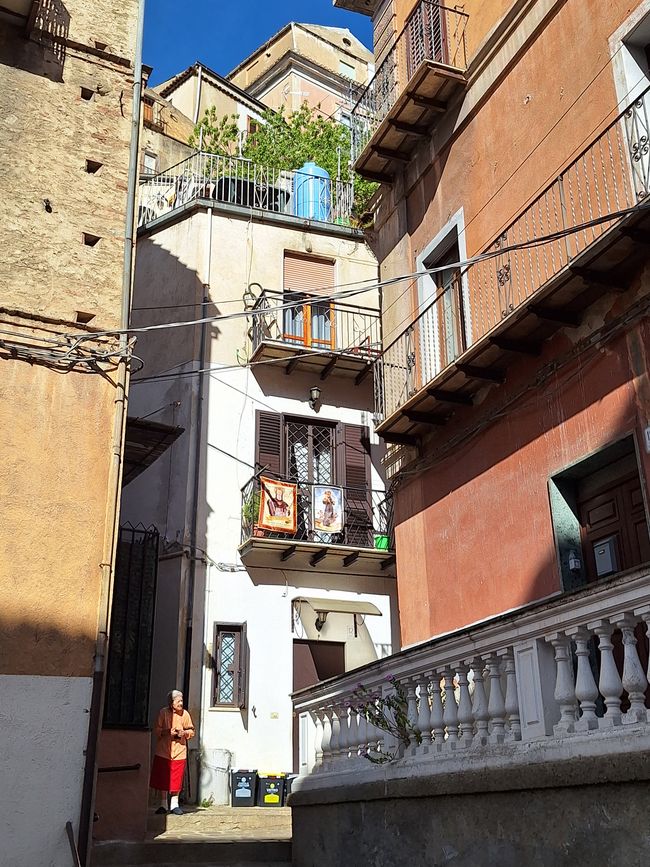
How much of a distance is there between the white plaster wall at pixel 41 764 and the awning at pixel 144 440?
4733 mm

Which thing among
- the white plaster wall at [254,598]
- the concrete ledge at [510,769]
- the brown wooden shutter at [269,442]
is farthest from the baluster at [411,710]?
the brown wooden shutter at [269,442]

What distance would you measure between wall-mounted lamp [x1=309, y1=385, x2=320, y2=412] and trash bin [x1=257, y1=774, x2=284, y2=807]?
7058 mm

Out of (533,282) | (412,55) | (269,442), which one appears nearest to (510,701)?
(533,282)

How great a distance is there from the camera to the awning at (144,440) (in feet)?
43.7

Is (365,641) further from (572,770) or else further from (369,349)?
(572,770)

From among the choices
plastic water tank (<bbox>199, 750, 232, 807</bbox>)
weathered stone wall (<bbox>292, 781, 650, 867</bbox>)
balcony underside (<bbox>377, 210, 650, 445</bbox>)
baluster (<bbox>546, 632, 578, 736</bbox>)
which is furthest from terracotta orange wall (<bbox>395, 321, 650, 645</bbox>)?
plastic water tank (<bbox>199, 750, 232, 807</bbox>)

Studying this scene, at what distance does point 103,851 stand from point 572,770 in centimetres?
566

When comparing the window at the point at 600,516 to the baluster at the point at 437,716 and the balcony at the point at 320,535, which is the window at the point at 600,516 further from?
the balcony at the point at 320,535

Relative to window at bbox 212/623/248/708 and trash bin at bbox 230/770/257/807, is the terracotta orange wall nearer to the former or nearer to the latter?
trash bin at bbox 230/770/257/807

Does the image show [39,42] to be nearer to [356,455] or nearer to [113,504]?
[113,504]

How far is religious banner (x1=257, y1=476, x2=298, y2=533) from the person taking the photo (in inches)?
670

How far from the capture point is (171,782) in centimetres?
1197

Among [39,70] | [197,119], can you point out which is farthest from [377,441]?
[197,119]

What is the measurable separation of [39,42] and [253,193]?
10.1 metres
